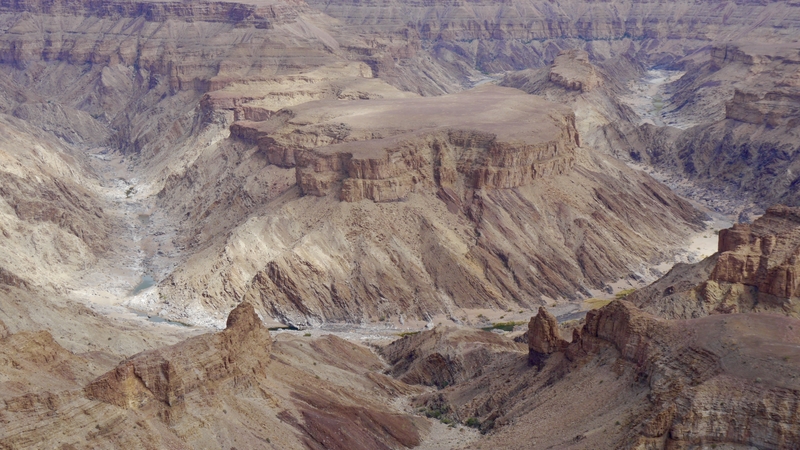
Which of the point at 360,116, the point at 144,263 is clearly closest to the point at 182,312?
the point at 144,263

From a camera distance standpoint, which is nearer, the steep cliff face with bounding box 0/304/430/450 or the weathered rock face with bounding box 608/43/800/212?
the steep cliff face with bounding box 0/304/430/450

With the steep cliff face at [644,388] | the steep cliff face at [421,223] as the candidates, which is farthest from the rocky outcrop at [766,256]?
the steep cliff face at [421,223]

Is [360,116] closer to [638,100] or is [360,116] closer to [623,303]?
[623,303]

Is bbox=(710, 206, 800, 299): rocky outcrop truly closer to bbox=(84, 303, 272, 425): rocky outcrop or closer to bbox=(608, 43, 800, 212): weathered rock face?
bbox=(84, 303, 272, 425): rocky outcrop

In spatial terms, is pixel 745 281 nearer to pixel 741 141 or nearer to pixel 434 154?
pixel 434 154

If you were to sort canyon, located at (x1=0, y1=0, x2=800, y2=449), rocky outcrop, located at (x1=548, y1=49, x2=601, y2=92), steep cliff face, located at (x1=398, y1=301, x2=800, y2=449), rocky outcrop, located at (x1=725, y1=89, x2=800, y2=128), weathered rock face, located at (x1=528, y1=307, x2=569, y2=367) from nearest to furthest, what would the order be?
steep cliff face, located at (x1=398, y1=301, x2=800, y2=449), canyon, located at (x1=0, y1=0, x2=800, y2=449), weathered rock face, located at (x1=528, y1=307, x2=569, y2=367), rocky outcrop, located at (x1=725, y1=89, x2=800, y2=128), rocky outcrop, located at (x1=548, y1=49, x2=601, y2=92)

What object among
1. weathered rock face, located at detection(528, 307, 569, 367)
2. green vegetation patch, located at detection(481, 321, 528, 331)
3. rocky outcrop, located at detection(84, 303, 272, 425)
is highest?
rocky outcrop, located at detection(84, 303, 272, 425)

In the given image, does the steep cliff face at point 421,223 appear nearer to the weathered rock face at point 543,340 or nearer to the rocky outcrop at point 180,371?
the weathered rock face at point 543,340

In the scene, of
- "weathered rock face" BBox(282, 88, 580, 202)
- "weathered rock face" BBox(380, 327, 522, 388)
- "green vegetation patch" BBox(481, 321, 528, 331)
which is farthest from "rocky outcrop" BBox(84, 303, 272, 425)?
"weathered rock face" BBox(282, 88, 580, 202)
